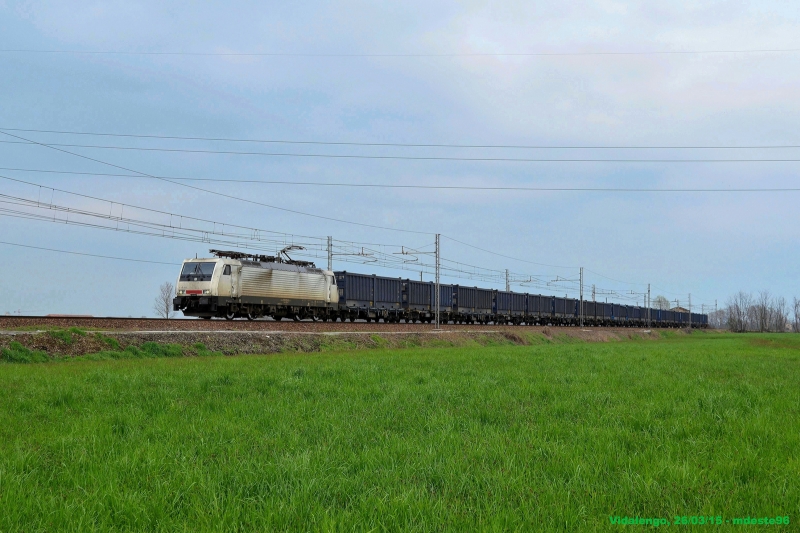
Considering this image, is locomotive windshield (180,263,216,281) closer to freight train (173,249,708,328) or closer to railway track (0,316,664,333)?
freight train (173,249,708,328)

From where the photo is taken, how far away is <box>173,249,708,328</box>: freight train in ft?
110

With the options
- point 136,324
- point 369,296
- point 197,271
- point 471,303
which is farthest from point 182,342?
point 471,303

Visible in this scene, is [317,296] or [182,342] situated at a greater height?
[317,296]

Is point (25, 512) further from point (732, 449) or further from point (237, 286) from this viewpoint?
point (237, 286)

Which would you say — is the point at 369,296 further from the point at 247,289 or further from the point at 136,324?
the point at 136,324

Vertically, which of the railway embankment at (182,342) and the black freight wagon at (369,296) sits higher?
the black freight wagon at (369,296)

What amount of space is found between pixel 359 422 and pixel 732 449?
4.18m

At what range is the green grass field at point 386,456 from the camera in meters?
4.39

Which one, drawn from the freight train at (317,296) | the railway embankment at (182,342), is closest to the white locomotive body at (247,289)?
the freight train at (317,296)

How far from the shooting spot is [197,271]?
33594 millimetres

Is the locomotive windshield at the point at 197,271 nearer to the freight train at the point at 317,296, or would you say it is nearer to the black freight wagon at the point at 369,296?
the freight train at the point at 317,296

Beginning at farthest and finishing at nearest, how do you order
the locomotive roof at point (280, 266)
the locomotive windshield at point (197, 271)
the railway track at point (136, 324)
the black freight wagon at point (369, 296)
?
the black freight wagon at point (369, 296) → the locomotive roof at point (280, 266) → the locomotive windshield at point (197, 271) → the railway track at point (136, 324)

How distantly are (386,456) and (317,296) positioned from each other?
113ft

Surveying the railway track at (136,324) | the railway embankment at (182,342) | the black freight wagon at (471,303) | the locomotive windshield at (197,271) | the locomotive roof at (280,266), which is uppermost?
the locomotive roof at (280,266)
